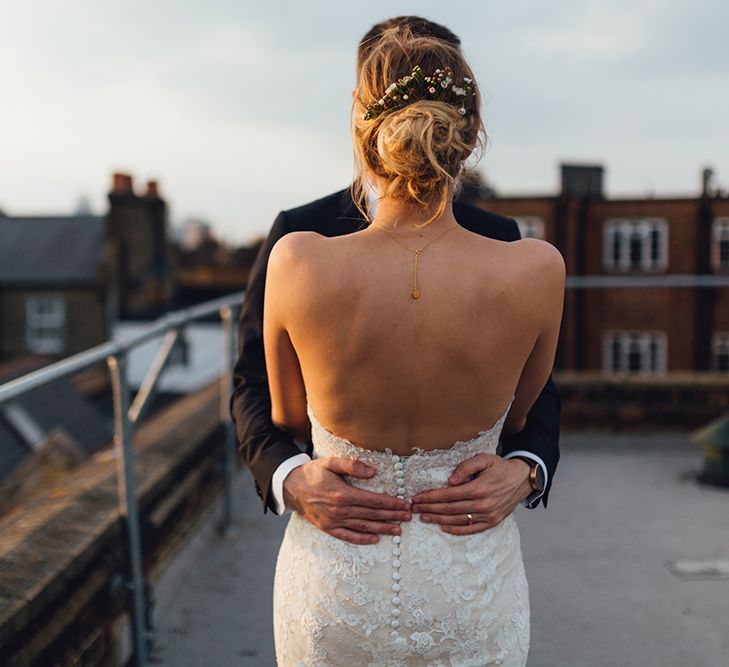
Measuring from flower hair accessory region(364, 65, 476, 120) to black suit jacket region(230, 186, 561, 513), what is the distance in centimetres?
56

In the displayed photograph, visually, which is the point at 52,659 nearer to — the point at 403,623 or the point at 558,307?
the point at 403,623

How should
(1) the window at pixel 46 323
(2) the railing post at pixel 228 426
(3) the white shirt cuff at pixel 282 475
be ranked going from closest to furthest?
(3) the white shirt cuff at pixel 282 475
(2) the railing post at pixel 228 426
(1) the window at pixel 46 323

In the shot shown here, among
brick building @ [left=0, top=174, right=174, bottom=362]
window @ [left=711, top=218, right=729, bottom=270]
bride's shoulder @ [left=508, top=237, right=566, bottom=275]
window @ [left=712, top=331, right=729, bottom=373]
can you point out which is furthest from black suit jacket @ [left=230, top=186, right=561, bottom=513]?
window @ [left=711, top=218, right=729, bottom=270]

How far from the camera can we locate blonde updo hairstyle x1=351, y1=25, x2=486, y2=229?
4.40ft

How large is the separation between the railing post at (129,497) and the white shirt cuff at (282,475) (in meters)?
1.29

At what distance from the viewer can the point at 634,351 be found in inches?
1168

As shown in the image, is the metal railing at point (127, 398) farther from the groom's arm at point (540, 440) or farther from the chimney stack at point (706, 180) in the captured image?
the chimney stack at point (706, 180)

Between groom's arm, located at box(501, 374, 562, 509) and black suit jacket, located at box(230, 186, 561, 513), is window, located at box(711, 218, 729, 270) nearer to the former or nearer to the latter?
black suit jacket, located at box(230, 186, 561, 513)

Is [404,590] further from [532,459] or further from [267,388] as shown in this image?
[267,388]

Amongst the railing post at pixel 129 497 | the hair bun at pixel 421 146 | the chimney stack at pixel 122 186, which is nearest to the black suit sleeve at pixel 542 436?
the hair bun at pixel 421 146

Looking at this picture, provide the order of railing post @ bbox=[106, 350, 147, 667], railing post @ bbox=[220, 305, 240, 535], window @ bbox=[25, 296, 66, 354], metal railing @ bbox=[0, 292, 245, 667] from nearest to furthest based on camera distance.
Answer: metal railing @ bbox=[0, 292, 245, 667], railing post @ bbox=[106, 350, 147, 667], railing post @ bbox=[220, 305, 240, 535], window @ bbox=[25, 296, 66, 354]

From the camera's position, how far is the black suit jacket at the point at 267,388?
1729mm

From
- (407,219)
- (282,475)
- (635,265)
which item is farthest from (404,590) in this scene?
(635,265)

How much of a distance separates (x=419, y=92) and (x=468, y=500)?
0.74m
